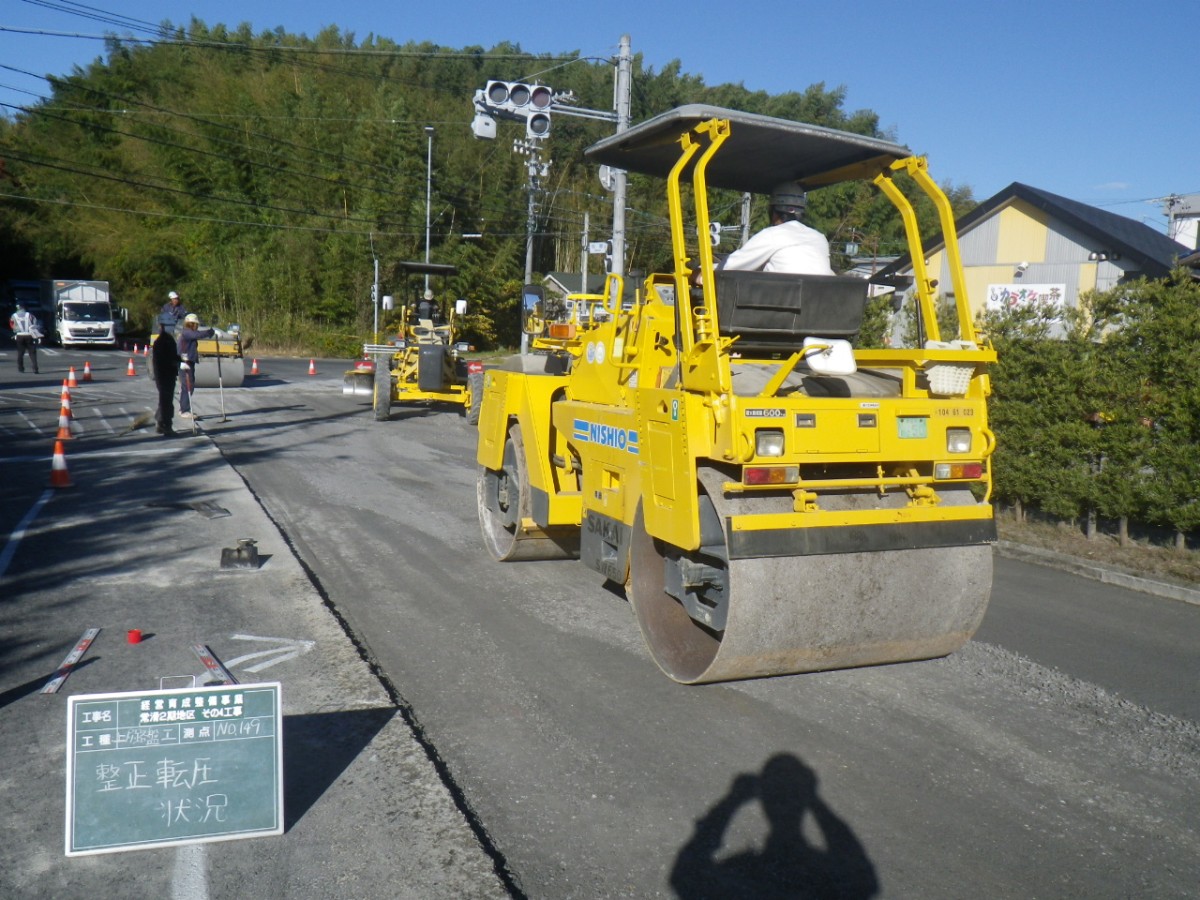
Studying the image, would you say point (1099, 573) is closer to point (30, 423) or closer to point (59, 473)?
point (59, 473)

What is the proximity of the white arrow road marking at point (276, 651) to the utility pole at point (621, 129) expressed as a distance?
441 inches

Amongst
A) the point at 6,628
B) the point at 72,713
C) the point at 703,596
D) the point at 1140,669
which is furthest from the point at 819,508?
the point at 6,628

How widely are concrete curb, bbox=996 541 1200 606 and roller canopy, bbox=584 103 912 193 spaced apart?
396 centimetres

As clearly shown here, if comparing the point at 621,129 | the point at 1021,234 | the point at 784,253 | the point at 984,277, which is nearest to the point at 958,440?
the point at 784,253

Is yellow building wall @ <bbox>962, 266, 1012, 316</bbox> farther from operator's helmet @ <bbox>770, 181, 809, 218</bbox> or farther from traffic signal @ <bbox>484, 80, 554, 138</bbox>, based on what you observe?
operator's helmet @ <bbox>770, 181, 809, 218</bbox>

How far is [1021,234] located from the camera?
2441 cm

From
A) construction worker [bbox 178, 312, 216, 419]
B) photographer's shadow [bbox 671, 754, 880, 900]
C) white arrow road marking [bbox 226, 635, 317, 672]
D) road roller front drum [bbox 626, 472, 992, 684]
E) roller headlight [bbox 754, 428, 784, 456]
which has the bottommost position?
photographer's shadow [bbox 671, 754, 880, 900]

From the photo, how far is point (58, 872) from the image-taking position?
11.5 ft

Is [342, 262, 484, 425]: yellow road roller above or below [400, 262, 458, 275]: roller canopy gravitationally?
below

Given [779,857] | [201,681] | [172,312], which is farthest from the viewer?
[172,312]

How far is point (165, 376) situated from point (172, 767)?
11669mm

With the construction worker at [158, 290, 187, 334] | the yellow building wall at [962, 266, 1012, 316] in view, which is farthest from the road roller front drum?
the yellow building wall at [962, 266, 1012, 316]

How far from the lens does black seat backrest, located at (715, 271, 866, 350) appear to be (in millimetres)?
5305

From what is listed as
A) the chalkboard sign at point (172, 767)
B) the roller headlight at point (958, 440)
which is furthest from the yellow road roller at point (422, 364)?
the chalkboard sign at point (172, 767)
